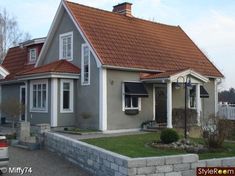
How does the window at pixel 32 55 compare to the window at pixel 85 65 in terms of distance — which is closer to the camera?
the window at pixel 85 65

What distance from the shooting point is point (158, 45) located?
84.4 ft

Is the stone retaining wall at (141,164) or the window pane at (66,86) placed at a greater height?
the window pane at (66,86)

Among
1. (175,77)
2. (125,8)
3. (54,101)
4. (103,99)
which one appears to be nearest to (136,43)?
(175,77)

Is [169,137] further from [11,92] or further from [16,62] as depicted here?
[16,62]

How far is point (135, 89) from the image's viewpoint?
21.4 metres

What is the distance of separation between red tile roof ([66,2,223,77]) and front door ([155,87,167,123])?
4.64 ft

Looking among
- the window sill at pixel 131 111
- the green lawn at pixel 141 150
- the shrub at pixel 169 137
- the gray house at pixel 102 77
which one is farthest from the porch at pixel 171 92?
the green lawn at pixel 141 150

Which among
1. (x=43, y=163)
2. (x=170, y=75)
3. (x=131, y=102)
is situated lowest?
(x=43, y=163)

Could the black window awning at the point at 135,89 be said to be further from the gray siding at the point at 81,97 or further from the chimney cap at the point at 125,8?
the chimney cap at the point at 125,8

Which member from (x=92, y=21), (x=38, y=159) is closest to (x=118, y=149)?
(x=38, y=159)

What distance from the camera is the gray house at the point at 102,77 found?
20.9 metres

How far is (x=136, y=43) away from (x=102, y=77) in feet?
15.2

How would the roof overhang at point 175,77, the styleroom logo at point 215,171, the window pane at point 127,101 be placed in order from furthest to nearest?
the window pane at point 127,101
the roof overhang at point 175,77
the styleroom logo at point 215,171

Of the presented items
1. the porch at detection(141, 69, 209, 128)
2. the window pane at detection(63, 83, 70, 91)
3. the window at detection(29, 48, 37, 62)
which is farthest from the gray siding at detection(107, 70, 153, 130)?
the window at detection(29, 48, 37, 62)
